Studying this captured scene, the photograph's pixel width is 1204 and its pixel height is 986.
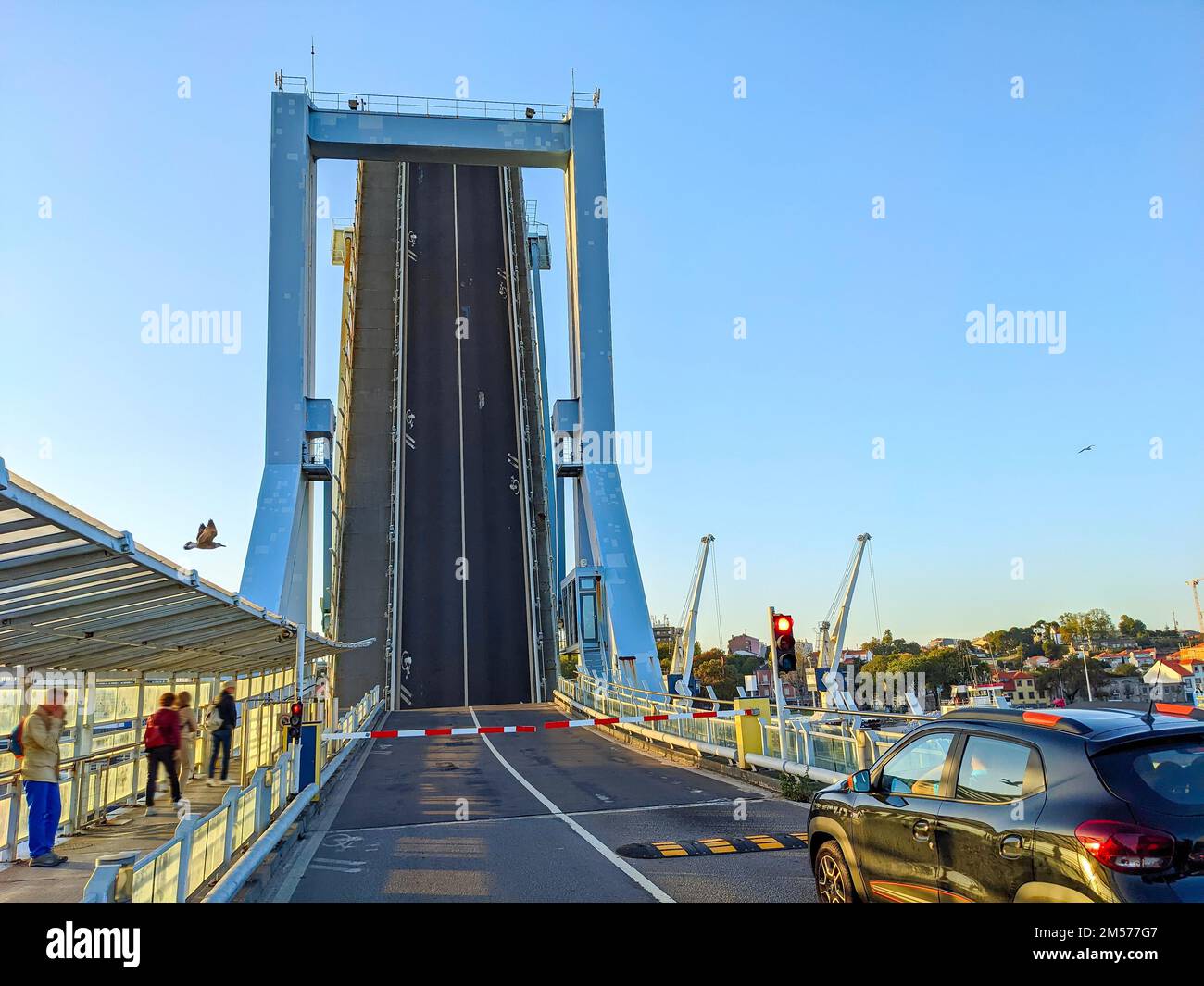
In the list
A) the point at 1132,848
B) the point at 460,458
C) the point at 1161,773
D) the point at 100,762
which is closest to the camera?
the point at 1132,848

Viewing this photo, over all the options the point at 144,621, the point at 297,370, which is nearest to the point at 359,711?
the point at 297,370

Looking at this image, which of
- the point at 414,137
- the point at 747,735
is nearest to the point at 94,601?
the point at 747,735

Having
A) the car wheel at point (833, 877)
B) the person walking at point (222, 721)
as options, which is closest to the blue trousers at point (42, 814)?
the person walking at point (222, 721)

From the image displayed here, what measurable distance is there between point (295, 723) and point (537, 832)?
394cm

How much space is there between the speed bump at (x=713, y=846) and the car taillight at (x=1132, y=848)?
218 inches

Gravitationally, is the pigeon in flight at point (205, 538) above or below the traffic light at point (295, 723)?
above

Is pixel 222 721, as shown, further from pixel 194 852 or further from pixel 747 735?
pixel 194 852

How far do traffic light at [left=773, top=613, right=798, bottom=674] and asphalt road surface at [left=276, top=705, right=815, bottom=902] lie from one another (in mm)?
1869

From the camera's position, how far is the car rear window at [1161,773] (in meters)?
4.04

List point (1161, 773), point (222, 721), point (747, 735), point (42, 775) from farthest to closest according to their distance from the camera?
point (747, 735) < point (222, 721) < point (42, 775) < point (1161, 773)

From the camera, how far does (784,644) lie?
14.1 metres

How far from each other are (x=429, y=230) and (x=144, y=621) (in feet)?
136

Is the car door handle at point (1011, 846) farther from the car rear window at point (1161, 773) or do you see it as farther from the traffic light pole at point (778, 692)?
the traffic light pole at point (778, 692)
